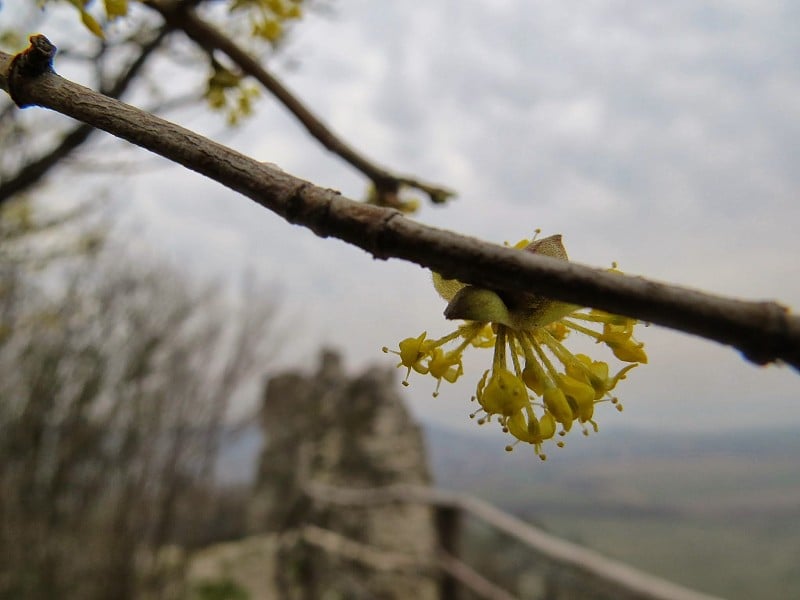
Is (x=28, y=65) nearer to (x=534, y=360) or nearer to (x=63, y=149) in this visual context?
(x=534, y=360)

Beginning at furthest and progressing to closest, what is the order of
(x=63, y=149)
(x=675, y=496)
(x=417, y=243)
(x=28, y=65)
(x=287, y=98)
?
(x=675, y=496) → (x=63, y=149) → (x=287, y=98) → (x=28, y=65) → (x=417, y=243)

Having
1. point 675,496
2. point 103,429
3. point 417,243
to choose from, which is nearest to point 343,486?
point 103,429

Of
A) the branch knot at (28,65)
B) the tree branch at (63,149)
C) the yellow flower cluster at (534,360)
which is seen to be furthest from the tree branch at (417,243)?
the tree branch at (63,149)

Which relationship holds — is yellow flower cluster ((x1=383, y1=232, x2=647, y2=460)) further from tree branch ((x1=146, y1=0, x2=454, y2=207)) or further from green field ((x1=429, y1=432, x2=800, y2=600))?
green field ((x1=429, y1=432, x2=800, y2=600))

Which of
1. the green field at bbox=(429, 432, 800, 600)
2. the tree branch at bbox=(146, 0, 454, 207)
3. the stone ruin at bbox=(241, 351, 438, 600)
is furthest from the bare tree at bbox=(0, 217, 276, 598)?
the green field at bbox=(429, 432, 800, 600)

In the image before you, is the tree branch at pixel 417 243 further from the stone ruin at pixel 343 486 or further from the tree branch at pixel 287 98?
the stone ruin at pixel 343 486
